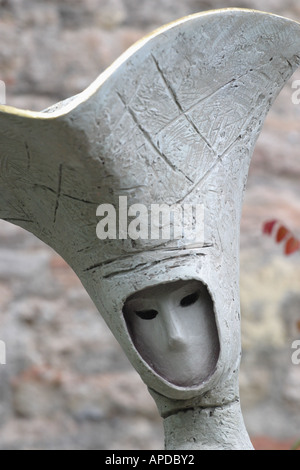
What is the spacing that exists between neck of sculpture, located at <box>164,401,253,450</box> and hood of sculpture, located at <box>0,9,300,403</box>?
0.02 metres

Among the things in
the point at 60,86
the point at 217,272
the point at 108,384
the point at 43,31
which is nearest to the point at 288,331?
the point at 108,384

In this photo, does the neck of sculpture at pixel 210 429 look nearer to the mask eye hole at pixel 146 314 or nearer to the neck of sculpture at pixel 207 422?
the neck of sculpture at pixel 207 422

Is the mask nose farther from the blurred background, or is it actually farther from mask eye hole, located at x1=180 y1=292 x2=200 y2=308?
the blurred background

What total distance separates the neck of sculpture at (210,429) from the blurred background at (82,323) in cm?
101

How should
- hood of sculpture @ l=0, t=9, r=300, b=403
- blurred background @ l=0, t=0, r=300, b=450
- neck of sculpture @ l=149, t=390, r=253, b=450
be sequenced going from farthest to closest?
blurred background @ l=0, t=0, r=300, b=450
neck of sculpture @ l=149, t=390, r=253, b=450
hood of sculpture @ l=0, t=9, r=300, b=403

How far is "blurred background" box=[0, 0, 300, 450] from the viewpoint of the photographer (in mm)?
1910

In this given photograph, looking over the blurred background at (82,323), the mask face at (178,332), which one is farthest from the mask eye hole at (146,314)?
the blurred background at (82,323)

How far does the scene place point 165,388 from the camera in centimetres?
87

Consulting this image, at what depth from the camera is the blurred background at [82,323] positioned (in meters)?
1.91

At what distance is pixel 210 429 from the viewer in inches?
35.9

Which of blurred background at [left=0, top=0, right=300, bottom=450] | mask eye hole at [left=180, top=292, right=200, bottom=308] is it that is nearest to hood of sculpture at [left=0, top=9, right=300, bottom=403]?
mask eye hole at [left=180, top=292, right=200, bottom=308]

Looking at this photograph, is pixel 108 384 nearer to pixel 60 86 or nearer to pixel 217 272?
pixel 60 86
